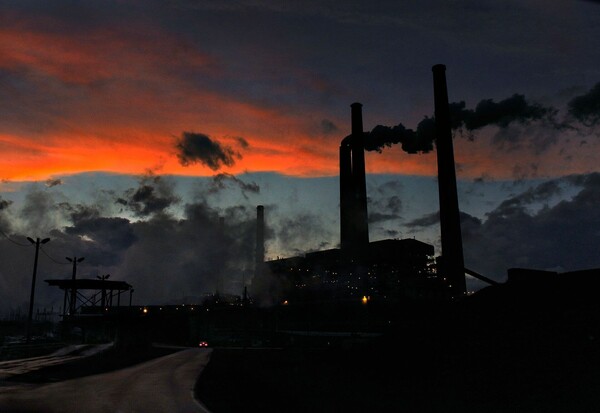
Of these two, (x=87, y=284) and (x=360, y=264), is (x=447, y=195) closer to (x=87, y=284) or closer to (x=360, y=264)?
(x=360, y=264)

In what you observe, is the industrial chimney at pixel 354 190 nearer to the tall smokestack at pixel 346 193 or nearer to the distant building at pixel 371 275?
the tall smokestack at pixel 346 193

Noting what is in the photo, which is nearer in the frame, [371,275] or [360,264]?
[360,264]

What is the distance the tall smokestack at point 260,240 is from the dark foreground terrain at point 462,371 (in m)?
85.5

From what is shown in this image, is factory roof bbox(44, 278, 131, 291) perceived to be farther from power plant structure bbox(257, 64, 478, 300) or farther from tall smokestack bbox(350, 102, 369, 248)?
tall smokestack bbox(350, 102, 369, 248)

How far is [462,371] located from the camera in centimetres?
1816

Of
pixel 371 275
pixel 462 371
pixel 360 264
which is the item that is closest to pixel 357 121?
pixel 360 264

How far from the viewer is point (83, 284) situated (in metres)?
68.5

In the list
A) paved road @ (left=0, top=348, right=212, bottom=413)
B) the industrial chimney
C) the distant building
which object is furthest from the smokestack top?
paved road @ (left=0, top=348, right=212, bottom=413)

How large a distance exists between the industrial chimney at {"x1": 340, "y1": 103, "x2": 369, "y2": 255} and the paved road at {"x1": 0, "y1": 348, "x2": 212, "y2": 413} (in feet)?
162

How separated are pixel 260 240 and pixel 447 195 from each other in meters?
62.5

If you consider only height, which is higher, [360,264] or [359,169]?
[359,169]

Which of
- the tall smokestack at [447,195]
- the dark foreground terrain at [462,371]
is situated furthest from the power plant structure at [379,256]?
the dark foreground terrain at [462,371]

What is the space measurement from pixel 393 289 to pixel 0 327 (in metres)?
106

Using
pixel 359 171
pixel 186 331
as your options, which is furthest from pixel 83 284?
pixel 359 171
